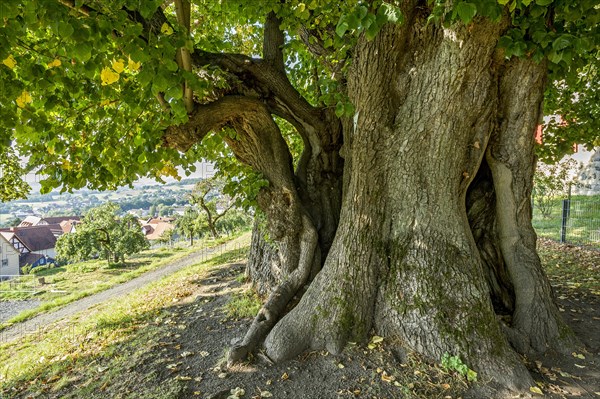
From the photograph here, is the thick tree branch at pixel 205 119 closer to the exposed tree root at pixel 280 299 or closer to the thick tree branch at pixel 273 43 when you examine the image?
the thick tree branch at pixel 273 43

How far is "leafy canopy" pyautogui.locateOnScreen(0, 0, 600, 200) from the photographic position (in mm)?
2201

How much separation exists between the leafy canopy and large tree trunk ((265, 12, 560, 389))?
307mm

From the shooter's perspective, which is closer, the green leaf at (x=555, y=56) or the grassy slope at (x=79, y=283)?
the green leaf at (x=555, y=56)

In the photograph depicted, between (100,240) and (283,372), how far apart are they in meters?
27.4

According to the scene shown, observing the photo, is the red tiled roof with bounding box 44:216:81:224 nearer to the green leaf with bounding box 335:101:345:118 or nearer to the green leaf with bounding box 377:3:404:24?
the green leaf with bounding box 335:101:345:118

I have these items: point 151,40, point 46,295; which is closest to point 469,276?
point 151,40

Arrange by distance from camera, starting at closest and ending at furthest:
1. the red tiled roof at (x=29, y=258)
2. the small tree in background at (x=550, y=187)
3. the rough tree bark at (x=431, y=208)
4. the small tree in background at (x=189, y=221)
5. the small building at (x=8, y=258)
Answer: the rough tree bark at (x=431, y=208) → the small tree in background at (x=550, y=187) → the small tree in background at (x=189, y=221) → the small building at (x=8, y=258) → the red tiled roof at (x=29, y=258)

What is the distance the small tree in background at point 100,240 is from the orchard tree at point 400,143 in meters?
24.7

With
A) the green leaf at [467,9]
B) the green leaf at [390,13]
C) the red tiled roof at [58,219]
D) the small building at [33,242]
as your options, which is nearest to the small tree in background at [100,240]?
the small building at [33,242]

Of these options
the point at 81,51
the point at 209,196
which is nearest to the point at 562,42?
the point at 81,51

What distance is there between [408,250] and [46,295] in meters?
19.5

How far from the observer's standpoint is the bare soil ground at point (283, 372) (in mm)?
2814

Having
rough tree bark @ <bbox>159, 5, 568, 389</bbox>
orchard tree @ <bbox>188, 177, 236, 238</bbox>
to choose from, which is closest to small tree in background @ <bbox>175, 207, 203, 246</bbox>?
orchard tree @ <bbox>188, 177, 236, 238</bbox>

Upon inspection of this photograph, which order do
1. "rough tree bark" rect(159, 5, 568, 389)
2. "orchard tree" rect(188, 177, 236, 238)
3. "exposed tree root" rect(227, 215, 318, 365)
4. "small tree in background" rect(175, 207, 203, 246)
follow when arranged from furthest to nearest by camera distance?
"small tree in background" rect(175, 207, 203, 246) < "orchard tree" rect(188, 177, 236, 238) < "exposed tree root" rect(227, 215, 318, 365) < "rough tree bark" rect(159, 5, 568, 389)
